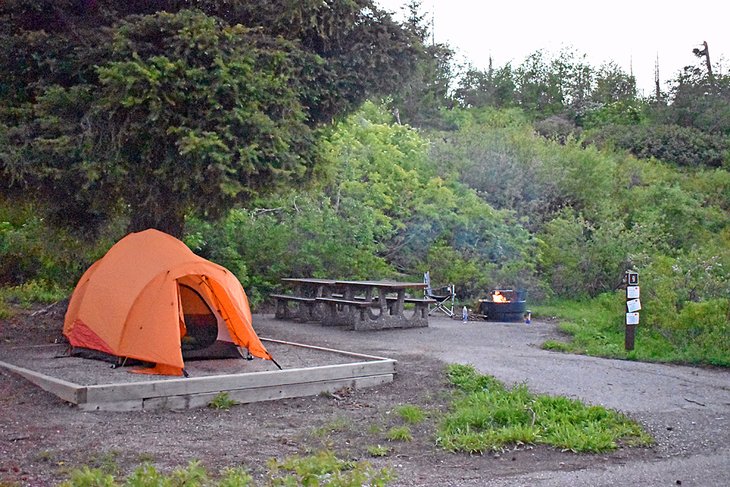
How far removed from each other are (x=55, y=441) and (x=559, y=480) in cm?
→ 378

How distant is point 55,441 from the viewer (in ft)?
21.5

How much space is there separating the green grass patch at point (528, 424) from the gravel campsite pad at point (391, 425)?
14 centimetres

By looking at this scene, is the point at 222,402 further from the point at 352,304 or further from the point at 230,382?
the point at 352,304

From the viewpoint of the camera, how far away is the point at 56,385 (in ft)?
27.1

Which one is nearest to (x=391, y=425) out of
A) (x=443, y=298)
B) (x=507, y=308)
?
(x=507, y=308)

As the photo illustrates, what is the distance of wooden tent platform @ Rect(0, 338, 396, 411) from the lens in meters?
7.91

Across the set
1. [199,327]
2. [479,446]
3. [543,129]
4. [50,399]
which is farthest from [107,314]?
[543,129]

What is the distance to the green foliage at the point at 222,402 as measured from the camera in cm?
823

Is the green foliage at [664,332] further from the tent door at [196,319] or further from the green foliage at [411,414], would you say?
the tent door at [196,319]

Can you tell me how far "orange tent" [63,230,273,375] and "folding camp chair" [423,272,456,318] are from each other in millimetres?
9015

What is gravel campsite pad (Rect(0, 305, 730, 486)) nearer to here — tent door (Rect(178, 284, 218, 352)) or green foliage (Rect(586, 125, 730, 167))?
tent door (Rect(178, 284, 218, 352))

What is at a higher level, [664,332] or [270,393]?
[664,332]

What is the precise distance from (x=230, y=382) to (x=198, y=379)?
13.3 inches

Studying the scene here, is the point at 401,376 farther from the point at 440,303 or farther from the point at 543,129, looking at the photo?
the point at 543,129
